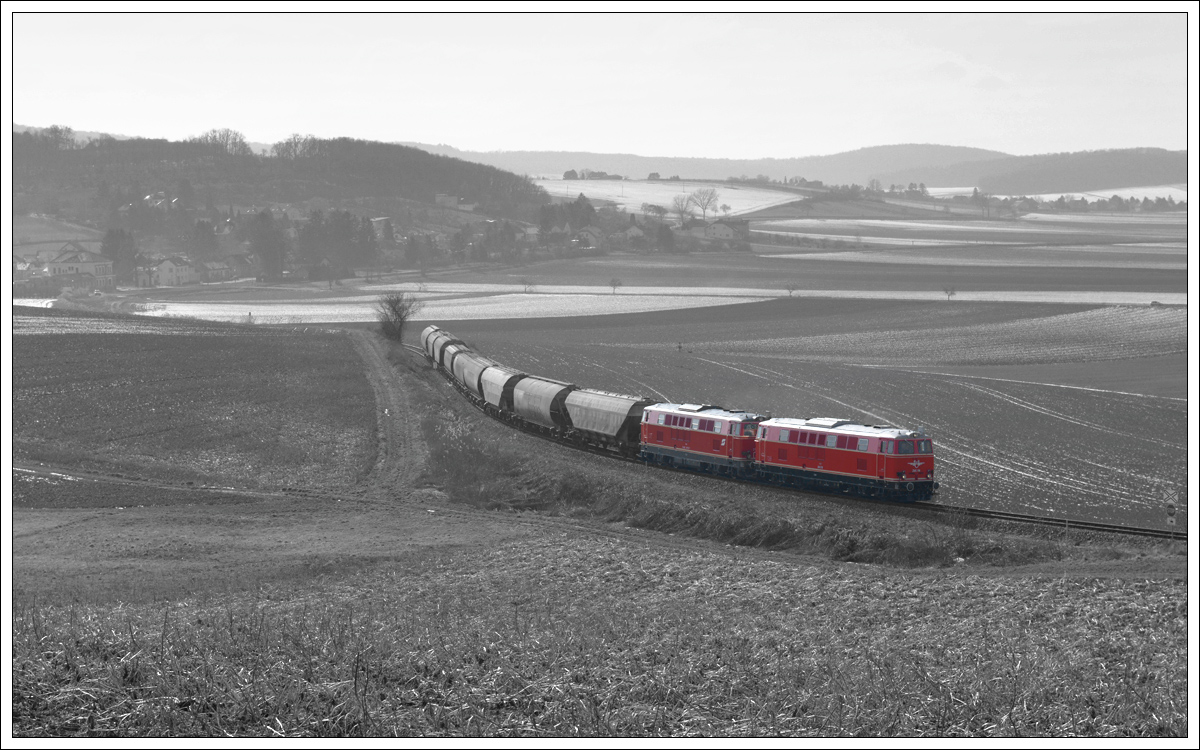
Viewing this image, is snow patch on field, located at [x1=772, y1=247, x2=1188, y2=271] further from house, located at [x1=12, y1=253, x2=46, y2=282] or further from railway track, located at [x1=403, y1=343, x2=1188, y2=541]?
house, located at [x1=12, y1=253, x2=46, y2=282]

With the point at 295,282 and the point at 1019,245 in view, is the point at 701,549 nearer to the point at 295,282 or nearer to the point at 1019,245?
the point at 295,282

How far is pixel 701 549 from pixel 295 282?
119 m

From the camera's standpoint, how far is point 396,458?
4531 centimetres

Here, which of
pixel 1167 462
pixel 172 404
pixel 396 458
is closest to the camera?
pixel 1167 462

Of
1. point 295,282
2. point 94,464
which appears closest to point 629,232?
point 295,282

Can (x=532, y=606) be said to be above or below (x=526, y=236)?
below

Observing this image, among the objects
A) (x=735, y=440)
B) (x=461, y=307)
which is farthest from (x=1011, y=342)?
(x=461, y=307)

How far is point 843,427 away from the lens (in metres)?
33.9

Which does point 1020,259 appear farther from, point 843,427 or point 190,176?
point 190,176

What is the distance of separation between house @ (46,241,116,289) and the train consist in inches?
4085

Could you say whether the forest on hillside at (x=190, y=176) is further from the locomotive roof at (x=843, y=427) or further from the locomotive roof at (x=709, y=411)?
the locomotive roof at (x=843, y=427)

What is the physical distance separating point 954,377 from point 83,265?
115 m

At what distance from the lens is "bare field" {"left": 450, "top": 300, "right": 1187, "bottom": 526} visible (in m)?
39.2

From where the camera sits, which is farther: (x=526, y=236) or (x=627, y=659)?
(x=526, y=236)
